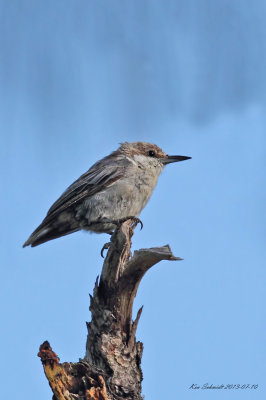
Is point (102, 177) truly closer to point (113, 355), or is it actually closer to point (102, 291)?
point (102, 291)

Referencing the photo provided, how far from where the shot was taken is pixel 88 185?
7.59 meters

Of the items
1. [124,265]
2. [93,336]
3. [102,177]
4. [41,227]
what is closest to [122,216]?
[102,177]

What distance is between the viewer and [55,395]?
473 centimetres

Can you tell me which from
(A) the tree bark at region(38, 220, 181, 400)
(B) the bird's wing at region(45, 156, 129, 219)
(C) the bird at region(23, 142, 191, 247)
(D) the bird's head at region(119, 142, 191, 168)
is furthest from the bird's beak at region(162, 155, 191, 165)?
(A) the tree bark at region(38, 220, 181, 400)

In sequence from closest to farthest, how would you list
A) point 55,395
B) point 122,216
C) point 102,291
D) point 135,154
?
point 55,395, point 102,291, point 122,216, point 135,154

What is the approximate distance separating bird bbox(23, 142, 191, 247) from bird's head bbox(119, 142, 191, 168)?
1.7 inches

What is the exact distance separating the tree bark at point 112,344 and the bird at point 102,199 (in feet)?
5.35

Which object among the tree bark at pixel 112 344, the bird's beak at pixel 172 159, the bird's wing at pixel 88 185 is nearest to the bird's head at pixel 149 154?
the bird's beak at pixel 172 159

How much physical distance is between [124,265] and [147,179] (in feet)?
7.62

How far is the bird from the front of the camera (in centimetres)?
738

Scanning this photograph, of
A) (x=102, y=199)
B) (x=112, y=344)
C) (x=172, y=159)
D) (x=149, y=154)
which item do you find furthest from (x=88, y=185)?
(x=112, y=344)

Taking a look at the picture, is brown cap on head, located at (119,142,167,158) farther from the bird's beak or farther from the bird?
the bird

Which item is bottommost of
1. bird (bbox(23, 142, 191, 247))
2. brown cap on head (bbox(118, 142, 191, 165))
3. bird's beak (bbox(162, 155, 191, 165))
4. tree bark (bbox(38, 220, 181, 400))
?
tree bark (bbox(38, 220, 181, 400))

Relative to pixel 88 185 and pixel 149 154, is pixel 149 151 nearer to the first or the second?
pixel 149 154
